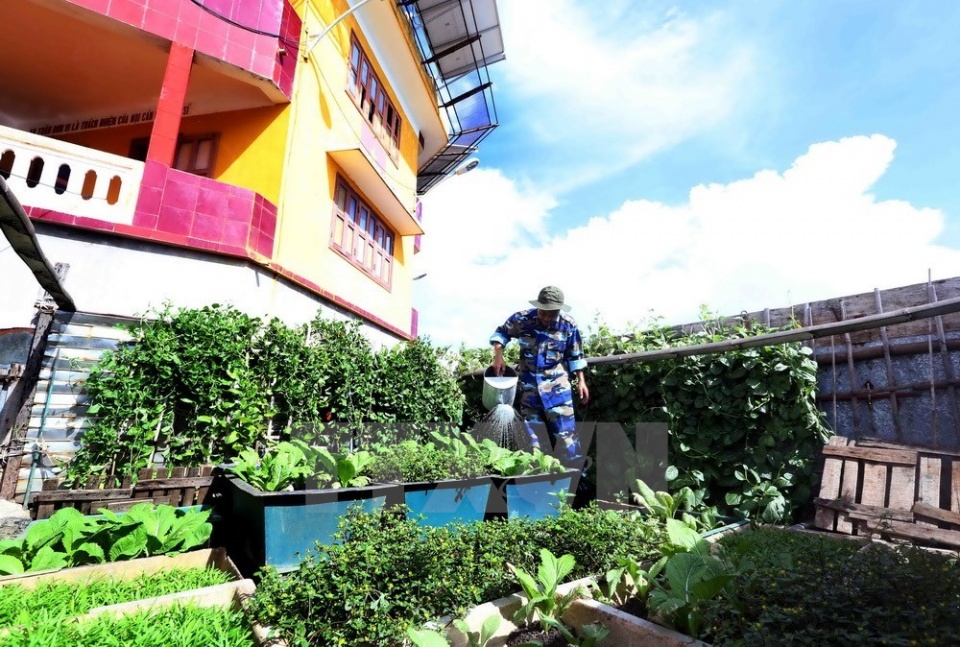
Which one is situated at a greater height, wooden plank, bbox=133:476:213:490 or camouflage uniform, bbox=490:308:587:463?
camouflage uniform, bbox=490:308:587:463

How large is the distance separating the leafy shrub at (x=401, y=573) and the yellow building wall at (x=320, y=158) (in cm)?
556

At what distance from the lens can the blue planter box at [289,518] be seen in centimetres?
223

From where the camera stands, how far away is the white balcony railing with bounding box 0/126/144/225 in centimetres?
529

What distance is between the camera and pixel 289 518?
2.28m

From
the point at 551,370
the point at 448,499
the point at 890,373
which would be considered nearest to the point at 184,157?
the point at 551,370

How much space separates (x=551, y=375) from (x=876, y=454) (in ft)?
8.43

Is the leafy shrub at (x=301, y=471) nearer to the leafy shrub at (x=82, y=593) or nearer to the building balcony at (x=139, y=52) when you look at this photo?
the leafy shrub at (x=82, y=593)

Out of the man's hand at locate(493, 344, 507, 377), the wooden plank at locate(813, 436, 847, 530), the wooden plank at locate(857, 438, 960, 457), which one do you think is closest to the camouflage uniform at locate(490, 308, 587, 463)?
the man's hand at locate(493, 344, 507, 377)

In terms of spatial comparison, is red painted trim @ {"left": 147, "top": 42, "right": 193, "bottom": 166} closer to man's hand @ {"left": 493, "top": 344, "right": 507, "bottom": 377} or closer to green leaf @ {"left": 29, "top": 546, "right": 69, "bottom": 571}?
man's hand @ {"left": 493, "top": 344, "right": 507, "bottom": 377}

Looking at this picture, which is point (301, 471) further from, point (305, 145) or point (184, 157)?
point (184, 157)

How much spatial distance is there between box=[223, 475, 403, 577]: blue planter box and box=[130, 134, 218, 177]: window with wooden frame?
6644 mm

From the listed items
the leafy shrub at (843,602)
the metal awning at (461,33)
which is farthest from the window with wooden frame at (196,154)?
the leafy shrub at (843,602)

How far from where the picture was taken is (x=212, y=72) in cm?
690

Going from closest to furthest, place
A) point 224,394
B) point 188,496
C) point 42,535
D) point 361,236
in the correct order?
point 42,535
point 188,496
point 224,394
point 361,236
